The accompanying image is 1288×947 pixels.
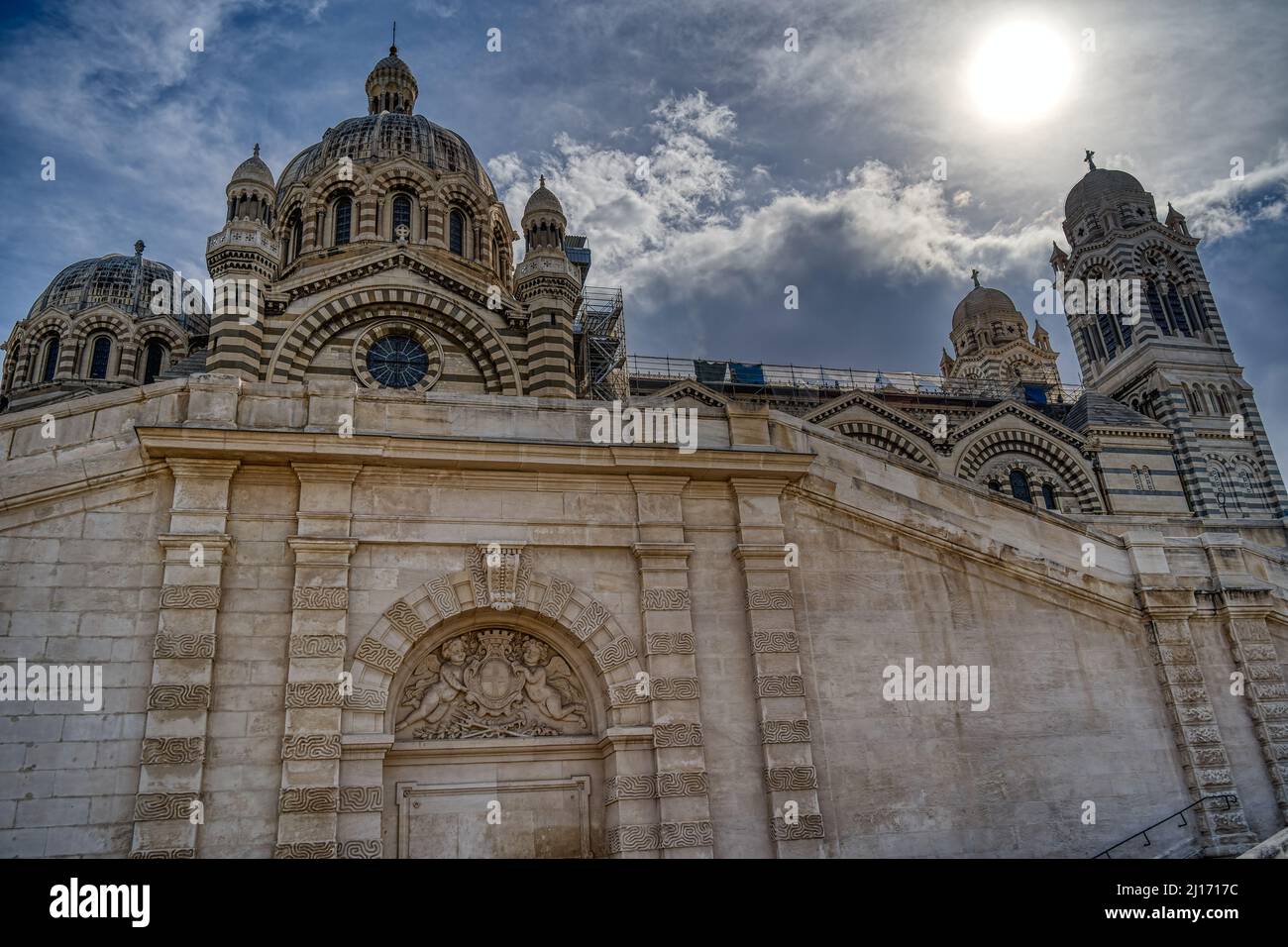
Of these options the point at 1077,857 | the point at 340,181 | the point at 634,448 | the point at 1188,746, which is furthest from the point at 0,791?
the point at 340,181

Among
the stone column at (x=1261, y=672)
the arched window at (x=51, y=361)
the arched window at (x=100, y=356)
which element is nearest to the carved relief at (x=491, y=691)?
the stone column at (x=1261, y=672)

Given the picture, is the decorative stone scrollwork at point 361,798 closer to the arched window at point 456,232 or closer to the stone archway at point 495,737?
the stone archway at point 495,737

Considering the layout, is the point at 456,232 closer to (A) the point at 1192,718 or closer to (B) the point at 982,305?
(A) the point at 1192,718

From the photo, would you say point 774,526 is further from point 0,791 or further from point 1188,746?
point 0,791

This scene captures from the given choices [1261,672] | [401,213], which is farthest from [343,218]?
[1261,672]

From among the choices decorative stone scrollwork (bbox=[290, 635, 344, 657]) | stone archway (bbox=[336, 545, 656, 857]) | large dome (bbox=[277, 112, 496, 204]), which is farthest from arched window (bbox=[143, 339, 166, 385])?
stone archway (bbox=[336, 545, 656, 857])

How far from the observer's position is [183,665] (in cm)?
1085

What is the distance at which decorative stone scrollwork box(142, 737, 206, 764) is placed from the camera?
10398mm

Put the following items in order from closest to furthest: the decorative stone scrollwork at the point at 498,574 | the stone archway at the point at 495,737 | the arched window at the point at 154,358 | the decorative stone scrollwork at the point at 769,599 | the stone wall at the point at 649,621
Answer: the stone wall at the point at 649,621
the stone archway at the point at 495,737
the decorative stone scrollwork at the point at 498,574
the decorative stone scrollwork at the point at 769,599
the arched window at the point at 154,358

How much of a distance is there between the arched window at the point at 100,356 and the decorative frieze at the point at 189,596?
35365 millimetres

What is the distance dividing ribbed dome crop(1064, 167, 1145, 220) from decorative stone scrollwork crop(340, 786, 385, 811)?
160 ft

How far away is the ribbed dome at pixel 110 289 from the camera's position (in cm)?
4225

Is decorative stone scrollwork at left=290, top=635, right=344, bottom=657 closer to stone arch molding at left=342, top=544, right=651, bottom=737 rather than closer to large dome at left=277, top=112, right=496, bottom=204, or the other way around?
stone arch molding at left=342, top=544, right=651, bottom=737

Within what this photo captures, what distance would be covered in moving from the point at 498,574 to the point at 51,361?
1506 inches
